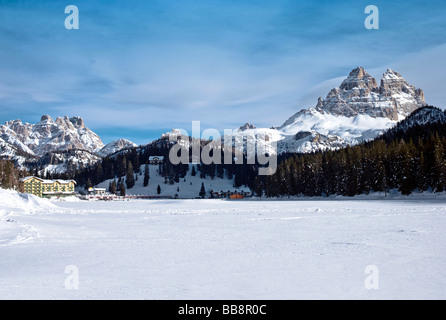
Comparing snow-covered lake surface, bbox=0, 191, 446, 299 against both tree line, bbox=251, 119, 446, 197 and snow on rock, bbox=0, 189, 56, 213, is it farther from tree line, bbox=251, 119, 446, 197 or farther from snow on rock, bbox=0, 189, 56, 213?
tree line, bbox=251, 119, 446, 197

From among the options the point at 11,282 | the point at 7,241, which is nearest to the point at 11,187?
the point at 7,241

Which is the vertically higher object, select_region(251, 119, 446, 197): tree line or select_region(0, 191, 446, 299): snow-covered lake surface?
select_region(251, 119, 446, 197): tree line

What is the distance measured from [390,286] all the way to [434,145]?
8995cm

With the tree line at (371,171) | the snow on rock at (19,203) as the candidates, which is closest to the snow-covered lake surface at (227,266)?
the snow on rock at (19,203)

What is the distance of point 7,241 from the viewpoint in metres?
20.9

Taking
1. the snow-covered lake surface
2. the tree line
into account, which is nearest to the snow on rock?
the snow-covered lake surface

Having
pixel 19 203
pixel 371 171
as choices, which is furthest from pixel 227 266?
pixel 371 171

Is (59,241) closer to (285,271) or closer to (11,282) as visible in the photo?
(11,282)

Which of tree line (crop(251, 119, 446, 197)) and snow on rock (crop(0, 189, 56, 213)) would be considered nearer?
snow on rock (crop(0, 189, 56, 213))

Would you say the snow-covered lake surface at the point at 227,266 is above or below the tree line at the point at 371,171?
below

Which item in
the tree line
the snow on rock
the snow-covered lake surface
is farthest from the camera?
the tree line

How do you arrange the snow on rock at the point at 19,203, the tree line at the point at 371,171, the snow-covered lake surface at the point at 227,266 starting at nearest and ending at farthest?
the snow-covered lake surface at the point at 227,266 → the snow on rock at the point at 19,203 → the tree line at the point at 371,171

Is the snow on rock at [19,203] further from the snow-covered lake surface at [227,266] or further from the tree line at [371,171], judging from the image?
the tree line at [371,171]
